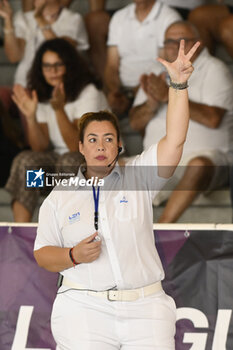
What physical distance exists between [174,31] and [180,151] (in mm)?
1227

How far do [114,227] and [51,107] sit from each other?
0.86 meters

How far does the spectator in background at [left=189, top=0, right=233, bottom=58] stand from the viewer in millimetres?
2598

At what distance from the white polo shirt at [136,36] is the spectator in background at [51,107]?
0.28m

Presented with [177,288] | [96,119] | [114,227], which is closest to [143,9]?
[177,288]

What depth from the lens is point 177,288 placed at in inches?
73.0

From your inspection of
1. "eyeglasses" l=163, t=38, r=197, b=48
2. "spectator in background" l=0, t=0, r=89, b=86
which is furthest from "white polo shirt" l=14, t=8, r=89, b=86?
"eyeglasses" l=163, t=38, r=197, b=48

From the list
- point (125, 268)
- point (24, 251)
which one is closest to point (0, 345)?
point (24, 251)

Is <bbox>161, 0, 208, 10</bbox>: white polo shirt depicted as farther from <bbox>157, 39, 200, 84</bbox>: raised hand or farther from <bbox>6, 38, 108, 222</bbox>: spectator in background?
<bbox>157, 39, 200, 84</bbox>: raised hand

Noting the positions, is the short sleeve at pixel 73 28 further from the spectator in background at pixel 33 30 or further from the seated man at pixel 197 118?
the seated man at pixel 197 118

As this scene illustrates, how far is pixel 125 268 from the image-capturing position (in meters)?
1.33

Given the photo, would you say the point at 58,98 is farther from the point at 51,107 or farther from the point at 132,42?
the point at 132,42

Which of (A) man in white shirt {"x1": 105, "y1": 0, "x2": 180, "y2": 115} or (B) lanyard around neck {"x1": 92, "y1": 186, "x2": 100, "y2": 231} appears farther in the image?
(A) man in white shirt {"x1": 105, "y1": 0, "x2": 180, "y2": 115}

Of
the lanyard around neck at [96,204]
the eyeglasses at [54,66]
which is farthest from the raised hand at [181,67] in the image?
the eyeglasses at [54,66]

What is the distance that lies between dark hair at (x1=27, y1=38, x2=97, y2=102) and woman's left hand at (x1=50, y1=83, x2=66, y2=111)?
0.02 m
